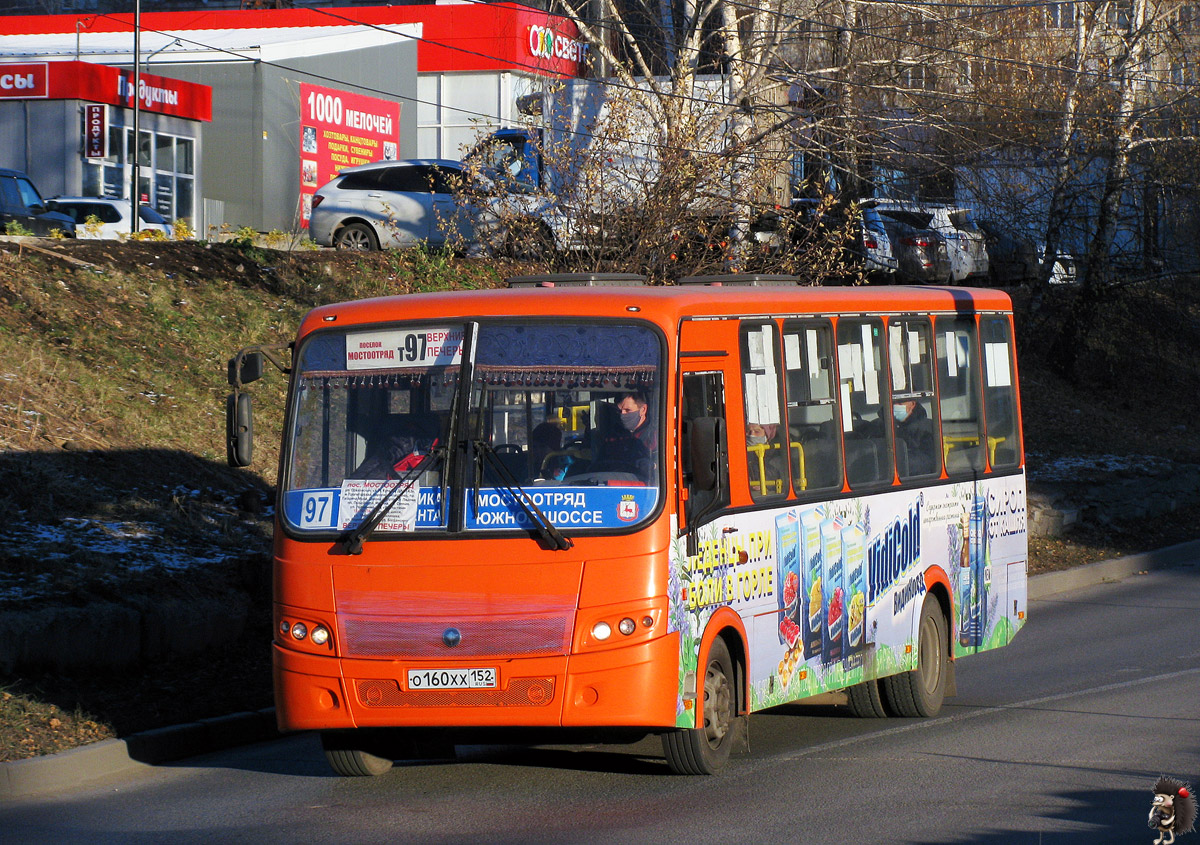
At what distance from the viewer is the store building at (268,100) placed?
41.0 m

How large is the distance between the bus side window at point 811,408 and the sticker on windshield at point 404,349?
6.75 feet

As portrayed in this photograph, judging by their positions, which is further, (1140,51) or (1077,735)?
(1140,51)

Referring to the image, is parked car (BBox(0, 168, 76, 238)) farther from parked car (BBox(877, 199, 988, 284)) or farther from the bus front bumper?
the bus front bumper

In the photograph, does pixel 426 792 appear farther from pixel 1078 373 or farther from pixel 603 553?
pixel 1078 373

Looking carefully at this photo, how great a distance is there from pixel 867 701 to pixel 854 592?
127 cm

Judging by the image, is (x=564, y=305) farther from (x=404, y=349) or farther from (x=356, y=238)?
(x=356, y=238)

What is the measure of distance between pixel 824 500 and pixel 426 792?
2840mm

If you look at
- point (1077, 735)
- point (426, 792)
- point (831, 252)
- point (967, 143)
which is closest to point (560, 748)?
point (426, 792)

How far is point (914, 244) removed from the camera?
28.1m

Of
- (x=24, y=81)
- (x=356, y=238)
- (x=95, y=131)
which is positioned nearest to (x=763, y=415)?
(x=356, y=238)

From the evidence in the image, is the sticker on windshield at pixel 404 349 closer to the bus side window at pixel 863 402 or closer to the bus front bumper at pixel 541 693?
the bus front bumper at pixel 541 693

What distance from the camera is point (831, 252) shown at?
1858 cm

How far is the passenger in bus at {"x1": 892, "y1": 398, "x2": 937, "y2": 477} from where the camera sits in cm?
1035

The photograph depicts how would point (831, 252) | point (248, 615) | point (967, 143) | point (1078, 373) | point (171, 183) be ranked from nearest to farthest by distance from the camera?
point (248, 615) < point (831, 252) < point (967, 143) < point (1078, 373) < point (171, 183)
